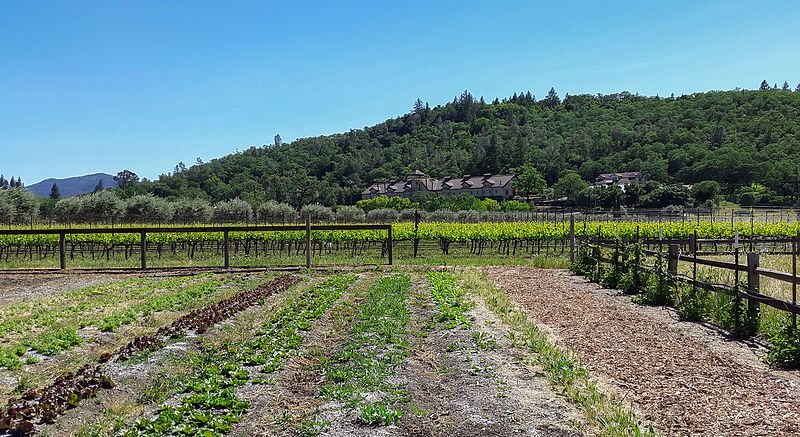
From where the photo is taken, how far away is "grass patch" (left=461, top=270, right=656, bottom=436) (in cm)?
548

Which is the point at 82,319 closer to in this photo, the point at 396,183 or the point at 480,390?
the point at 480,390

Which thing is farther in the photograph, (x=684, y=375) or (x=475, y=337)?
(x=475, y=337)

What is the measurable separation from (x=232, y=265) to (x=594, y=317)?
17.2 meters

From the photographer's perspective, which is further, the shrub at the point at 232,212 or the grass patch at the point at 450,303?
the shrub at the point at 232,212

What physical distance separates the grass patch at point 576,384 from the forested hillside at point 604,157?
102274 millimetres

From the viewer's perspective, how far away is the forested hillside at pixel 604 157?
120 m

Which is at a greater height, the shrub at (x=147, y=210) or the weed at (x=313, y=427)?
the shrub at (x=147, y=210)

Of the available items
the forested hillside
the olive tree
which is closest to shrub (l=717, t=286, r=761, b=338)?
the olive tree

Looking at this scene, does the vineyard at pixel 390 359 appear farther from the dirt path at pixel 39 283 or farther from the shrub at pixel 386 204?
the shrub at pixel 386 204

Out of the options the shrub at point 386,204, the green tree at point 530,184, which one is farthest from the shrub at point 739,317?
the green tree at point 530,184

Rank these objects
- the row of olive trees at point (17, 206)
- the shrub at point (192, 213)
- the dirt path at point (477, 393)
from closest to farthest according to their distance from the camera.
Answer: the dirt path at point (477, 393) < the row of olive trees at point (17, 206) < the shrub at point (192, 213)

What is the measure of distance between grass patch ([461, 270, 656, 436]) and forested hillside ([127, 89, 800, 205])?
102274 mm

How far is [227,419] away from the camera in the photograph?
18.9 feet

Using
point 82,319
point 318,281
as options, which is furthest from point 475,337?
point 318,281
